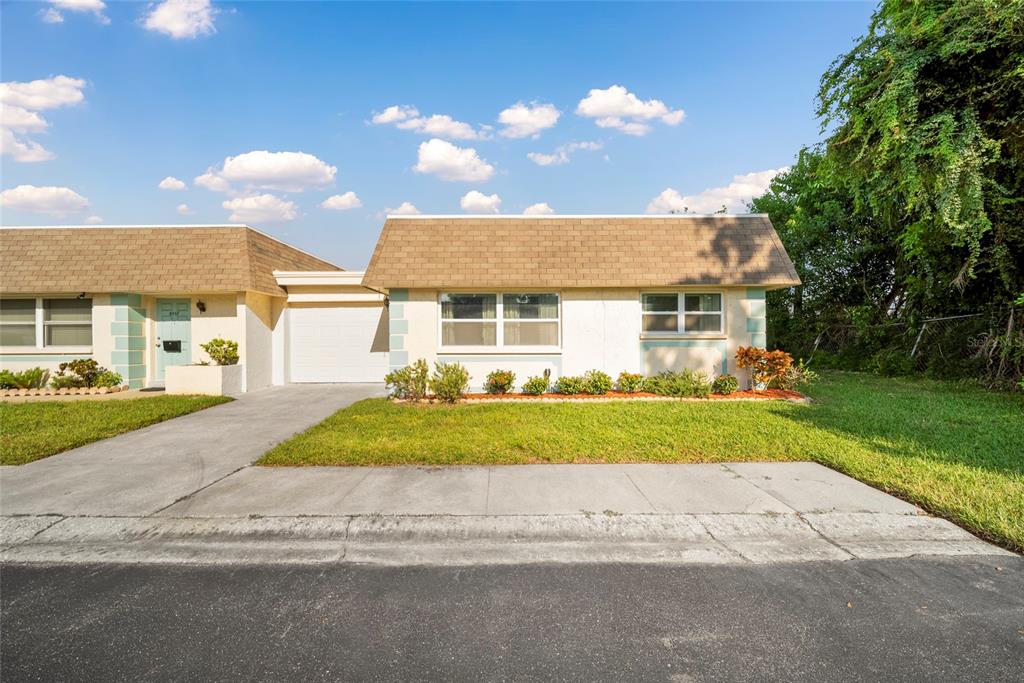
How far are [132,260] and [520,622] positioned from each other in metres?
15.0

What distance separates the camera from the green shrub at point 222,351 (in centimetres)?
1245

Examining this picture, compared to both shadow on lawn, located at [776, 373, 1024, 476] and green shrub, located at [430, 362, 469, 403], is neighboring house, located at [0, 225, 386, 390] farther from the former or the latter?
shadow on lawn, located at [776, 373, 1024, 476]

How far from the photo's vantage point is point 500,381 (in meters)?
11.6

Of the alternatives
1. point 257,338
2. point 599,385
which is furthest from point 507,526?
point 257,338

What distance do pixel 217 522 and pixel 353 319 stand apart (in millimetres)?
11059

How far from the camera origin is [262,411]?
10.1 metres

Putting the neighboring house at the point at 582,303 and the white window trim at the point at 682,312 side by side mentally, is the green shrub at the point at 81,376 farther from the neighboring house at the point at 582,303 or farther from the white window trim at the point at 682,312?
the white window trim at the point at 682,312

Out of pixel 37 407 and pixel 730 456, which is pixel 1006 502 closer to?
pixel 730 456

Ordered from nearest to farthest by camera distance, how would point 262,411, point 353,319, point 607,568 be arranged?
point 607,568 → point 262,411 → point 353,319

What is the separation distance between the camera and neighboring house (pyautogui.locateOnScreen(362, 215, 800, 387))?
38.9ft

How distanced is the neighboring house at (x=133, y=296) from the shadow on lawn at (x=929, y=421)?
13.8 m

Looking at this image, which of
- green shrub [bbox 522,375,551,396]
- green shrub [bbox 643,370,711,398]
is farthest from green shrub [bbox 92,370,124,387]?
green shrub [bbox 643,370,711,398]

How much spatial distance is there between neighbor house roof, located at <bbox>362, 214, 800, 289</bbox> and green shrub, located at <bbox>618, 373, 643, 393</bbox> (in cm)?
233

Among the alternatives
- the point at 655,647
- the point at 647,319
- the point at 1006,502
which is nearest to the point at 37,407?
the point at 655,647
